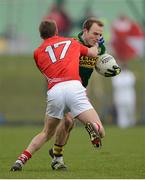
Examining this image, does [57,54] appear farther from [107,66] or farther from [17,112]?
[17,112]

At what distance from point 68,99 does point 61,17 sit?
52.7 ft

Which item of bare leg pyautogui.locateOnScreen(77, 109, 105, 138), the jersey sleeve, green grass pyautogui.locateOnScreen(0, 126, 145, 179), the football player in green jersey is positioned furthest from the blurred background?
bare leg pyautogui.locateOnScreen(77, 109, 105, 138)

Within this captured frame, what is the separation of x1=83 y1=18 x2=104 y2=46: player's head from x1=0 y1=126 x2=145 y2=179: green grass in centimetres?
173

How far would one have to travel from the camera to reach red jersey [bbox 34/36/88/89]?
11008 mm

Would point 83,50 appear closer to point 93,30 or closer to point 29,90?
point 93,30

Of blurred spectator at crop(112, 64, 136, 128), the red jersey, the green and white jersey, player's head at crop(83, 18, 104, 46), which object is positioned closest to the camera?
the red jersey

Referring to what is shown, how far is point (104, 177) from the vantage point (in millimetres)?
10180

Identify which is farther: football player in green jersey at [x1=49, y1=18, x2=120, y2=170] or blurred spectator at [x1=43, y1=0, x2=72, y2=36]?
blurred spectator at [x1=43, y1=0, x2=72, y2=36]

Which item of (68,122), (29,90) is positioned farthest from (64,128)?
(29,90)

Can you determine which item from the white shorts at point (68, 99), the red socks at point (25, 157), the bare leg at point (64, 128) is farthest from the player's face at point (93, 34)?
the red socks at point (25, 157)

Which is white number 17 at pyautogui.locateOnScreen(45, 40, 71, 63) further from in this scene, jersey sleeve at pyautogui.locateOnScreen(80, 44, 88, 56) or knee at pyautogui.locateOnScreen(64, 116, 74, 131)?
knee at pyautogui.locateOnScreen(64, 116, 74, 131)

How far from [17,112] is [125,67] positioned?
3.70m

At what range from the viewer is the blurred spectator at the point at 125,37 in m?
25.6

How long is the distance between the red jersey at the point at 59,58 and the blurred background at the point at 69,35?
1344 centimetres
